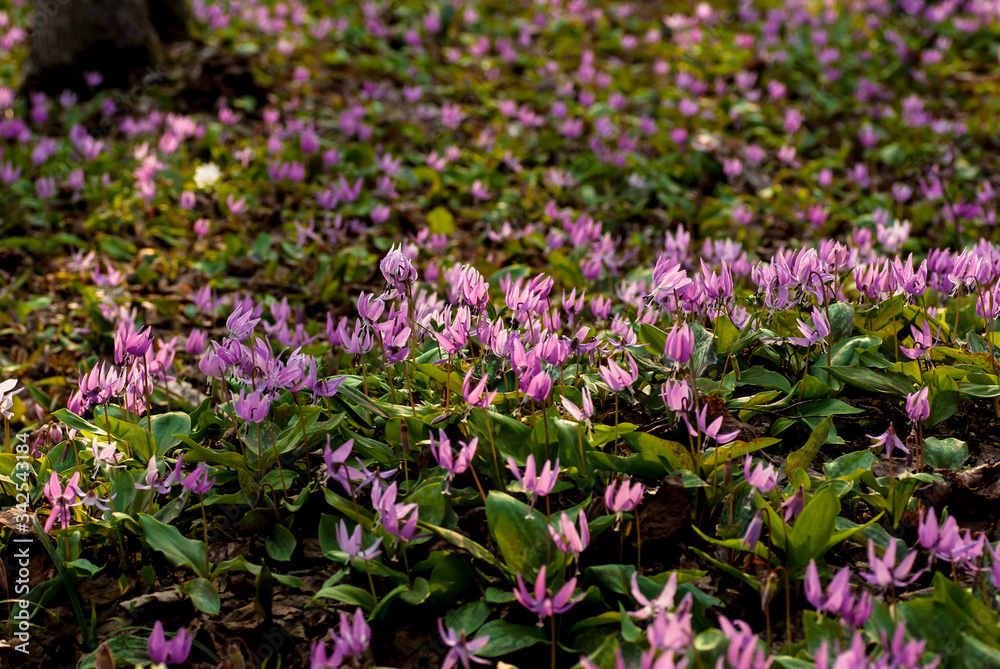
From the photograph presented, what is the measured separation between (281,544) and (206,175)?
377cm

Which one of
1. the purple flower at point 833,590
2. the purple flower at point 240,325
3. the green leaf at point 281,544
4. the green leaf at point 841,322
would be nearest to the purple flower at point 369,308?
the purple flower at point 240,325

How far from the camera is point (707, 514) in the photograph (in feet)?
6.46

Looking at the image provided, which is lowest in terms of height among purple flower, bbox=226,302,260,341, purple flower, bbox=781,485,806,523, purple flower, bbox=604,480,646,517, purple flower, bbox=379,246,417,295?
purple flower, bbox=781,485,806,523

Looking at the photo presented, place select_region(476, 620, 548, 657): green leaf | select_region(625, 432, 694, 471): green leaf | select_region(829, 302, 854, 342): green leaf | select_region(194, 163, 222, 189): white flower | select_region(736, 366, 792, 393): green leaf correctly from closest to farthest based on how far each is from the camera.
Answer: select_region(476, 620, 548, 657): green leaf < select_region(625, 432, 694, 471): green leaf < select_region(736, 366, 792, 393): green leaf < select_region(829, 302, 854, 342): green leaf < select_region(194, 163, 222, 189): white flower

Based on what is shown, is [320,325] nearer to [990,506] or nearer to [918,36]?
[990,506]

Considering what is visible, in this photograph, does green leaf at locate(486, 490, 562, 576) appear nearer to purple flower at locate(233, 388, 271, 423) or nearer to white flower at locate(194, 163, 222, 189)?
purple flower at locate(233, 388, 271, 423)

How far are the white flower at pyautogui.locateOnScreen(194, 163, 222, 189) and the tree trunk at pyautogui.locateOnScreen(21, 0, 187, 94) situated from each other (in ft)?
5.93

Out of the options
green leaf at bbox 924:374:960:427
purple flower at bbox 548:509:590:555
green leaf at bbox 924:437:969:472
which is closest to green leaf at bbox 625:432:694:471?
purple flower at bbox 548:509:590:555

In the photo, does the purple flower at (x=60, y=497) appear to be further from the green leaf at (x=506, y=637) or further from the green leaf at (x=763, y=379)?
the green leaf at (x=763, y=379)

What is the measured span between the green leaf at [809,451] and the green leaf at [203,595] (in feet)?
4.66

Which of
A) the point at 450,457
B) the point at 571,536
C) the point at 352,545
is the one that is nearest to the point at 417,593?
the point at 352,545

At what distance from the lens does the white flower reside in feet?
16.7

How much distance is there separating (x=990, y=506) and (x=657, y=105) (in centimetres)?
525

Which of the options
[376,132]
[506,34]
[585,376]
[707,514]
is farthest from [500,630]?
[506,34]
